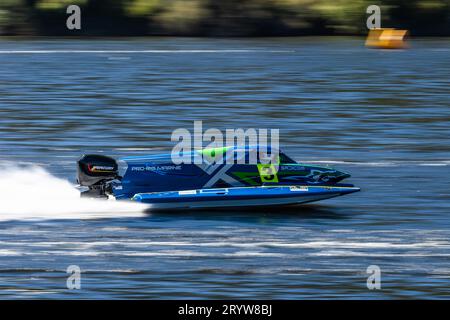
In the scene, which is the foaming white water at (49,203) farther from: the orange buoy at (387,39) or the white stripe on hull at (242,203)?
the orange buoy at (387,39)

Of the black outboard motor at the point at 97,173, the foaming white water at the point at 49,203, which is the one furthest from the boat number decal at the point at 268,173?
the black outboard motor at the point at 97,173

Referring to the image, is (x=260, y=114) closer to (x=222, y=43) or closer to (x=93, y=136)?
(x=93, y=136)

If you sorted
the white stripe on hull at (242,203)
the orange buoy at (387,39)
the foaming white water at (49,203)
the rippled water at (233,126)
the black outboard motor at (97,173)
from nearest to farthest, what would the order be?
the rippled water at (233,126) → the black outboard motor at (97,173) → the white stripe on hull at (242,203) → the foaming white water at (49,203) → the orange buoy at (387,39)

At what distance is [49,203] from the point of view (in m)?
23.7

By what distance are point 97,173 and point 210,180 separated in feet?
7.14

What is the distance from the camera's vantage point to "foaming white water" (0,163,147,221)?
2275cm

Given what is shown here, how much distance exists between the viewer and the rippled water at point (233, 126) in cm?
1856

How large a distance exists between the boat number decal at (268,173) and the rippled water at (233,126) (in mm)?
707

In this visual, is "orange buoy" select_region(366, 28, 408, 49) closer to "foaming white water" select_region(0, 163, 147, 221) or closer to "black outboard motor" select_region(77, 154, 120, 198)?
"foaming white water" select_region(0, 163, 147, 221)

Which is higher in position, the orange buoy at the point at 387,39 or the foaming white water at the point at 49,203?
the orange buoy at the point at 387,39

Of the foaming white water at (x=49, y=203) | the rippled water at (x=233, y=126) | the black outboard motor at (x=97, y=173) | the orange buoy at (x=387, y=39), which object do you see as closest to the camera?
the rippled water at (x=233, y=126)

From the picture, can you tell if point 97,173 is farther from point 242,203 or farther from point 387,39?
point 387,39

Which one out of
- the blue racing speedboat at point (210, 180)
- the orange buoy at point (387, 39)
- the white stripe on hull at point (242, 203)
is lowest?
the white stripe on hull at point (242, 203)
